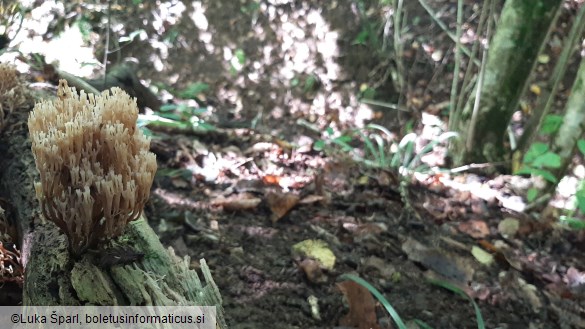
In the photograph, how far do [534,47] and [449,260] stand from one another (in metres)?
2.05

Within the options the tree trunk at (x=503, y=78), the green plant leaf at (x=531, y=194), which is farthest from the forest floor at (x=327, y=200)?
the tree trunk at (x=503, y=78)

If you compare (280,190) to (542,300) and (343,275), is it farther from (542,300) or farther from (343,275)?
(542,300)

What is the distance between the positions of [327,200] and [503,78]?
190cm

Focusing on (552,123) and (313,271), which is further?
(552,123)

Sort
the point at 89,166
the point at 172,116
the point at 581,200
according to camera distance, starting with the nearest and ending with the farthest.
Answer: the point at 89,166 → the point at 581,200 → the point at 172,116

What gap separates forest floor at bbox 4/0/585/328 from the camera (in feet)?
8.64

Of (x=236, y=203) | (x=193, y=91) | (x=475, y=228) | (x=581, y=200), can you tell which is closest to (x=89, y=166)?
(x=236, y=203)

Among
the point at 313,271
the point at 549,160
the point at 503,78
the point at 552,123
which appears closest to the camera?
the point at 313,271

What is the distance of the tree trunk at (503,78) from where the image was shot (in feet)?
12.7

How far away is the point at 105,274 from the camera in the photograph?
1.70m

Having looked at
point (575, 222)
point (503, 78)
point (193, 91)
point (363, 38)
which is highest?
point (503, 78)

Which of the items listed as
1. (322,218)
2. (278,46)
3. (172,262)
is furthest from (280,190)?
(278,46)

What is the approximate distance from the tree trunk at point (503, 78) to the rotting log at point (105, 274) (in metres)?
3.21

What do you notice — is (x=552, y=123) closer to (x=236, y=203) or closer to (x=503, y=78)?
(x=503, y=78)
